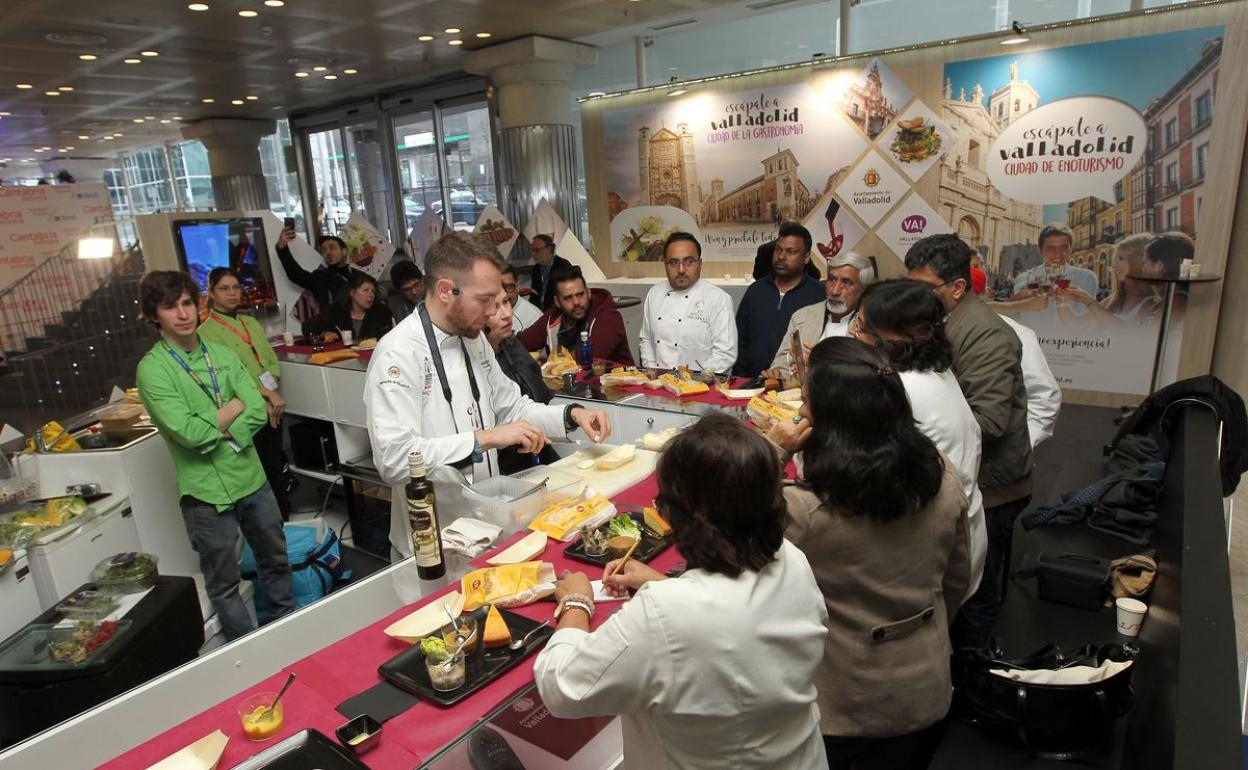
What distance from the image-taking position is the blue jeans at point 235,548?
325 centimetres

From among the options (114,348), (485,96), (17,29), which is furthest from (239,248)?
(485,96)

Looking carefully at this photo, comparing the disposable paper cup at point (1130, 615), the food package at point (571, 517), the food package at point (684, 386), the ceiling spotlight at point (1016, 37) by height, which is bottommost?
the disposable paper cup at point (1130, 615)

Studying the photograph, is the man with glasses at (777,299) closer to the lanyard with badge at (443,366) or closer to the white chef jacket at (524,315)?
the white chef jacket at (524,315)

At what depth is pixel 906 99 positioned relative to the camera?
638cm

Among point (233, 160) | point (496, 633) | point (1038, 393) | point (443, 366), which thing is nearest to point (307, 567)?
point (443, 366)

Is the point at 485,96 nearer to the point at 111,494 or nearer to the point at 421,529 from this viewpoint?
the point at 111,494

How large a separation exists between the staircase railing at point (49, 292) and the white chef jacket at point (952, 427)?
22.7 ft

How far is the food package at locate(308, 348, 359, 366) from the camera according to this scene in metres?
4.89

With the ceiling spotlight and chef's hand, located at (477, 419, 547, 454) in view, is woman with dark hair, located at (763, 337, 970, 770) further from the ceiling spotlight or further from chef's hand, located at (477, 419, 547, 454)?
the ceiling spotlight

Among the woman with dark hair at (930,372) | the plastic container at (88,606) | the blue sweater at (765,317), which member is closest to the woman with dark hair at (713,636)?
the woman with dark hair at (930,372)

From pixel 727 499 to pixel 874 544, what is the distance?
23.7 inches

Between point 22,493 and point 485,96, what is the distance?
8303mm

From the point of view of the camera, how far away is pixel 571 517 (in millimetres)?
2066


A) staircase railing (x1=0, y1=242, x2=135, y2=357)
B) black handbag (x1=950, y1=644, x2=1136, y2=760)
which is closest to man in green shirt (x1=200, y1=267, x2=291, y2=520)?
staircase railing (x1=0, y1=242, x2=135, y2=357)
